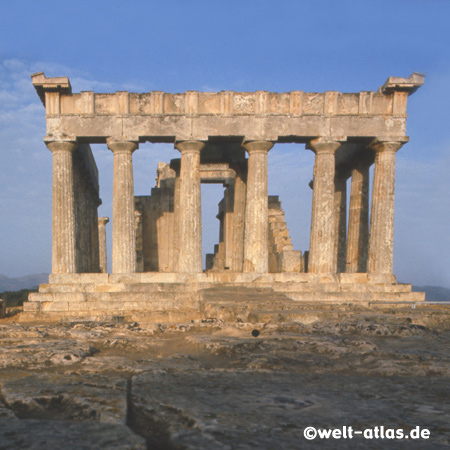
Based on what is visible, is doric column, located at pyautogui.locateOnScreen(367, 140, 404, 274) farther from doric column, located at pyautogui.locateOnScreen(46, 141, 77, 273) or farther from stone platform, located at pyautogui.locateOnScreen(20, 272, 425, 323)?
doric column, located at pyautogui.locateOnScreen(46, 141, 77, 273)

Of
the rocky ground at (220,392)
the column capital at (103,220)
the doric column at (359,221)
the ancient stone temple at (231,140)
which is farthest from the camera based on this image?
the column capital at (103,220)

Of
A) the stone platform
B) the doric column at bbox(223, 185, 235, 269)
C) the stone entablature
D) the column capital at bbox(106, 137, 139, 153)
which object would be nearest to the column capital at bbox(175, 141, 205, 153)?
the stone entablature

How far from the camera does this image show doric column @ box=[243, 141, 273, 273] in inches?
654

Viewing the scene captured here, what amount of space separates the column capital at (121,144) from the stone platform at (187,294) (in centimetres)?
473

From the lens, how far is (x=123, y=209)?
16391 mm

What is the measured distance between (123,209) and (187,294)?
4.29m

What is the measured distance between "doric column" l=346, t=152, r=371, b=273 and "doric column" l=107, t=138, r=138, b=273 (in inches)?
365

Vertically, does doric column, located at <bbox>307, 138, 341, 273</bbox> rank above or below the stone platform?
above

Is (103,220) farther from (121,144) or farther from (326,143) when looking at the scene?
(326,143)

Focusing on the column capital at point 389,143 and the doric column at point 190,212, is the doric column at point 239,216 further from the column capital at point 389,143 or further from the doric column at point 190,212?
the column capital at point 389,143

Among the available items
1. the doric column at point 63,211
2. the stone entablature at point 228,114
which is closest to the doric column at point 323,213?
Answer: the stone entablature at point 228,114

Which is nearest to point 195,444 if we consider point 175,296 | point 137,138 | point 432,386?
point 432,386

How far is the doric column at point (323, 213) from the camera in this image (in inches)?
656

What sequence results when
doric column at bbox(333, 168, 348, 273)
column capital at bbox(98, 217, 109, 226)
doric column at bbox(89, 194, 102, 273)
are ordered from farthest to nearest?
1. column capital at bbox(98, 217, 109, 226)
2. doric column at bbox(89, 194, 102, 273)
3. doric column at bbox(333, 168, 348, 273)
